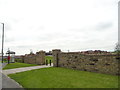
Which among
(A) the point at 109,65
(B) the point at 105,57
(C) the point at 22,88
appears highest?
(B) the point at 105,57

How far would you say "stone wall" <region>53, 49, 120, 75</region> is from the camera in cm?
812

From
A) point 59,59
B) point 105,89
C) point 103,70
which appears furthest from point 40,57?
point 105,89

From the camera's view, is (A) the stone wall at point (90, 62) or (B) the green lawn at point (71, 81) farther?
(A) the stone wall at point (90, 62)

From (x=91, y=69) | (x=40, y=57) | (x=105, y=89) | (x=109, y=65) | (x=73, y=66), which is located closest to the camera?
(x=105, y=89)

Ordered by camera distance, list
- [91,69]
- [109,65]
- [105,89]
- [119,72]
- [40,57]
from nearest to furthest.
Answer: [105,89], [119,72], [109,65], [91,69], [40,57]

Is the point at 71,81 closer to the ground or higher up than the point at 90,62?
closer to the ground

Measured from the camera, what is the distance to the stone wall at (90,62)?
8.12 meters

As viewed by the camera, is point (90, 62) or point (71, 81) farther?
point (90, 62)

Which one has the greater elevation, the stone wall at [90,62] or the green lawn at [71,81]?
the stone wall at [90,62]

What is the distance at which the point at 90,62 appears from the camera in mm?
9766

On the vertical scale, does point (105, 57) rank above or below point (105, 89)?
above

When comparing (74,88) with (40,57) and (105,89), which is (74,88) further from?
(40,57)

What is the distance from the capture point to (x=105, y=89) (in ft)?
15.9

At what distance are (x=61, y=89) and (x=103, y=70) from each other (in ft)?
17.6
